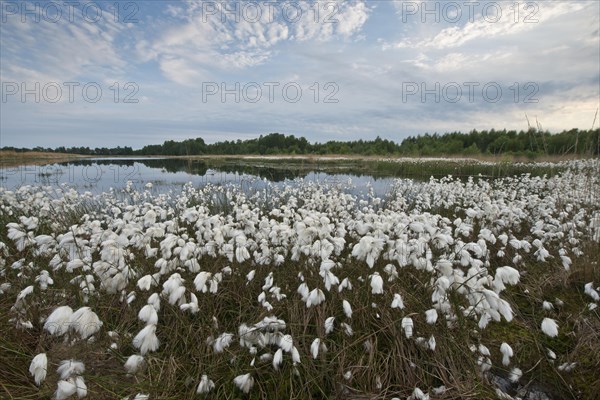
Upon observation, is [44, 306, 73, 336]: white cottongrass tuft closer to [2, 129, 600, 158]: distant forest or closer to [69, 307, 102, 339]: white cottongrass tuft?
[69, 307, 102, 339]: white cottongrass tuft

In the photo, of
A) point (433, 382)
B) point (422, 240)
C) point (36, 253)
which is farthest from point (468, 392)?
point (36, 253)

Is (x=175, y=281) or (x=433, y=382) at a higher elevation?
(x=175, y=281)

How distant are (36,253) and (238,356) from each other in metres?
4.48

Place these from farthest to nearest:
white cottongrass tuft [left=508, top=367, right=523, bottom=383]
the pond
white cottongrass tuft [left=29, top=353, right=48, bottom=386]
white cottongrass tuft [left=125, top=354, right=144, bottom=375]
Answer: the pond → white cottongrass tuft [left=508, top=367, right=523, bottom=383] → white cottongrass tuft [left=125, top=354, right=144, bottom=375] → white cottongrass tuft [left=29, top=353, right=48, bottom=386]

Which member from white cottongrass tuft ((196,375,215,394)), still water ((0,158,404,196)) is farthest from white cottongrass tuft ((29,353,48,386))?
still water ((0,158,404,196))

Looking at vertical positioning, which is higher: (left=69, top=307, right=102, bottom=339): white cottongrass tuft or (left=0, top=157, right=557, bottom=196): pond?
(left=0, top=157, right=557, bottom=196): pond

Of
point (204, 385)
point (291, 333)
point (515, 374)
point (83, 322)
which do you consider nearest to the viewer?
point (83, 322)

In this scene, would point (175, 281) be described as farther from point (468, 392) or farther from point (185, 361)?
point (468, 392)

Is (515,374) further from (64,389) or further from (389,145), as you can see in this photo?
(389,145)

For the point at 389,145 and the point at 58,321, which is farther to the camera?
the point at 389,145

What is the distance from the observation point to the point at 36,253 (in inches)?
210

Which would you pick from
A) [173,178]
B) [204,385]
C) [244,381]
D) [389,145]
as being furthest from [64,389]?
[389,145]
